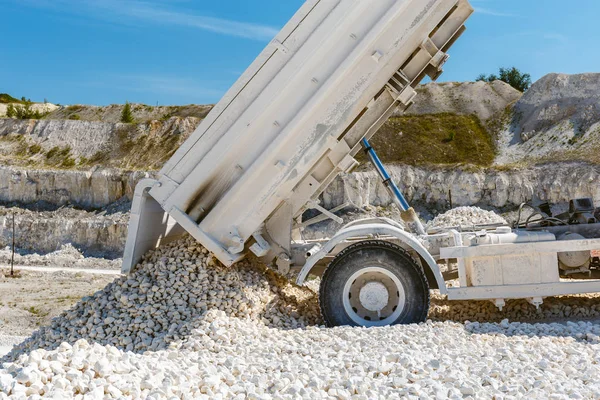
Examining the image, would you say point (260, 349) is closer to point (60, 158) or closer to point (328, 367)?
point (328, 367)

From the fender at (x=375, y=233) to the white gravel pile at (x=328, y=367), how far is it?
64 centimetres

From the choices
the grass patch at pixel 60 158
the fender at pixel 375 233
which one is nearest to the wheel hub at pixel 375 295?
the fender at pixel 375 233

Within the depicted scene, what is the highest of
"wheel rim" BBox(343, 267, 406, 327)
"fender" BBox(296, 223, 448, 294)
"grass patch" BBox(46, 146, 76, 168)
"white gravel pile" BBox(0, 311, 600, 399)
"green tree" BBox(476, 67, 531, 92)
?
"green tree" BBox(476, 67, 531, 92)

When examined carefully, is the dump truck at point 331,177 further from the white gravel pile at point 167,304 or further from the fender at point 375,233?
the white gravel pile at point 167,304

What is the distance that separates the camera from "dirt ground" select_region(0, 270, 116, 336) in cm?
969

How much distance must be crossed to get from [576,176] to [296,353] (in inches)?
959

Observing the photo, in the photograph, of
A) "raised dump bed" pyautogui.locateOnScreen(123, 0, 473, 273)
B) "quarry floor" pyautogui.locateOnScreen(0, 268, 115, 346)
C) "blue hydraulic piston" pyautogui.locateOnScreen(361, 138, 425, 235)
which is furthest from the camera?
"quarry floor" pyautogui.locateOnScreen(0, 268, 115, 346)

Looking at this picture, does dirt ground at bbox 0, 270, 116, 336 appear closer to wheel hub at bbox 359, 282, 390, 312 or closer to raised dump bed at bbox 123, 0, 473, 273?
raised dump bed at bbox 123, 0, 473, 273

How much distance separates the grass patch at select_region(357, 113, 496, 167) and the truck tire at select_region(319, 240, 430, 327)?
24828 millimetres

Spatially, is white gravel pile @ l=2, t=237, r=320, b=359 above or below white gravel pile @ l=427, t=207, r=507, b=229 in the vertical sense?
below

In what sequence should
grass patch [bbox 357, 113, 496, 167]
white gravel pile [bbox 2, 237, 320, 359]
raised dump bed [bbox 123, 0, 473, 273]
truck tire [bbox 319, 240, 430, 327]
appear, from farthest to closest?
grass patch [bbox 357, 113, 496, 167]
truck tire [bbox 319, 240, 430, 327]
white gravel pile [bbox 2, 237, 320, 359]
raised dump bed [bbox 123, 0, 473, 273]

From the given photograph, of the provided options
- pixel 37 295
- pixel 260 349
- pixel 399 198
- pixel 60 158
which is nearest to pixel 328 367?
pixel 260 349

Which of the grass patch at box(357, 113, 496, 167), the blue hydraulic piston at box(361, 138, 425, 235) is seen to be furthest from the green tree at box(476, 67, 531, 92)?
the blue hydraulic piston at box(361, 138, 425, 235)

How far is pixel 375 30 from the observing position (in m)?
5.47
